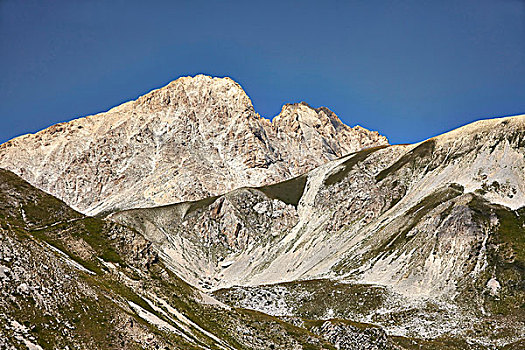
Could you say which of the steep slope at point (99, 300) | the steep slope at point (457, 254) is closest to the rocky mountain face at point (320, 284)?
the steep slope at point (99, 300)

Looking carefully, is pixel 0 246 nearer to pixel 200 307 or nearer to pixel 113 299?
pixel 113 299

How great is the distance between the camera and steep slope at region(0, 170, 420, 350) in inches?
1329

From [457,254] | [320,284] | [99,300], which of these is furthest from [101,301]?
[457,254]

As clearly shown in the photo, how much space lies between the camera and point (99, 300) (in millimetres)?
39875

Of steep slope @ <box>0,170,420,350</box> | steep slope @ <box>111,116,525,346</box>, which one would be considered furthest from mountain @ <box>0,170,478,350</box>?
steep slope @ <box>111,116,525,346</box>

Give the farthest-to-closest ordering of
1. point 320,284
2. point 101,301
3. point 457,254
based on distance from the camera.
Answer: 1. point 320,284
2. point 457,254
3. point 101,301

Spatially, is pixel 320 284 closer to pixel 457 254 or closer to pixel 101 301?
pixel 457 254

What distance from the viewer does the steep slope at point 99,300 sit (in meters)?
33.8

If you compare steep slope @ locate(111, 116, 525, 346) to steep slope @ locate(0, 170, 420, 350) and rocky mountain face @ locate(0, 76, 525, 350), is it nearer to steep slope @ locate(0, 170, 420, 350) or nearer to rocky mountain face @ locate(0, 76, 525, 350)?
rocky mountain face @ locate(0, 76, 525, 350)

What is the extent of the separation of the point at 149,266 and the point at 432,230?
116330mm

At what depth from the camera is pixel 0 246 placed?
36.9 m

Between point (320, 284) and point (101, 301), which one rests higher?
point (320, 284)

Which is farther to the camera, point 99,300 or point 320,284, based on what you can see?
point 320,284

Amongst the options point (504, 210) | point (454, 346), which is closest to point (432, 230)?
point (504, 210)
